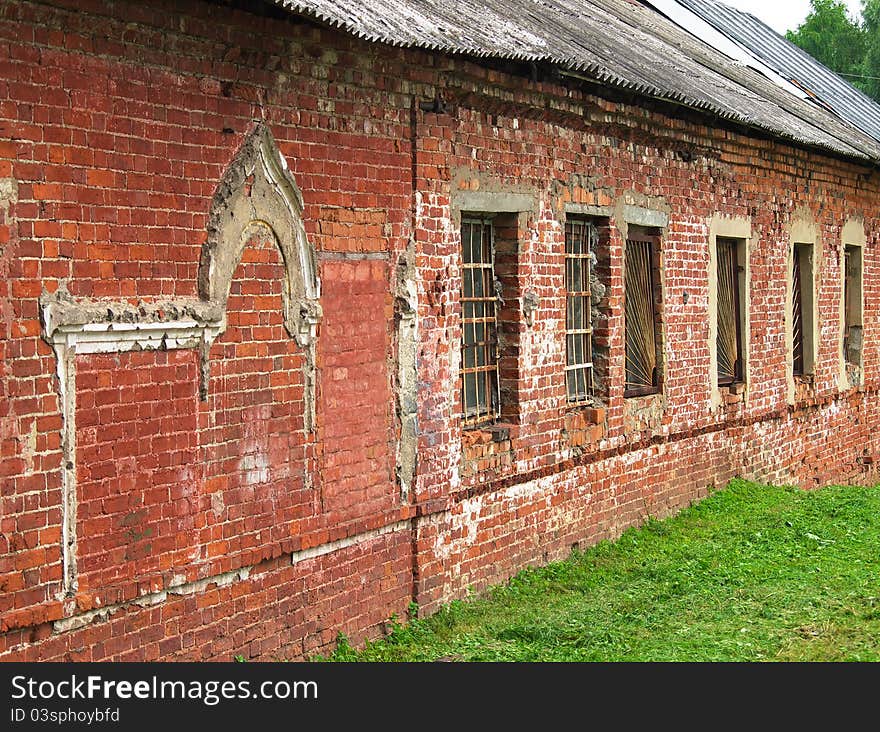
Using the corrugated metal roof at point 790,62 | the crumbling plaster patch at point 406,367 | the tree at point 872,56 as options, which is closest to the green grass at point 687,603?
the crumbling plaster patch at point 406,367

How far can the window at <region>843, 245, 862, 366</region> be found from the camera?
54.1 ft

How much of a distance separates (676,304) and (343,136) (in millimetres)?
5235

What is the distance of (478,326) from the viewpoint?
8.88m

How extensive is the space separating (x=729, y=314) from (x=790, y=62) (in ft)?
26.5

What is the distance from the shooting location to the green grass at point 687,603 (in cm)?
705

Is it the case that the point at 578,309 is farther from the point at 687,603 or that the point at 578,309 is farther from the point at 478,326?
the point at 687,603

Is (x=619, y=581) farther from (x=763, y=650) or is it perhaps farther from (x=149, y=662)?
(x=149, y=662)

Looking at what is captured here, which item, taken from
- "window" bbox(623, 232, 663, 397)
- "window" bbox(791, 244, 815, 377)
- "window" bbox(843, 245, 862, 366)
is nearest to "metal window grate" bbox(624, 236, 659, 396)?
"window" bbox(623, 232, 663, 397)

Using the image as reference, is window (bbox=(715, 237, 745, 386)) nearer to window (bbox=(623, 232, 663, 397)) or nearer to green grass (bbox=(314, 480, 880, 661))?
window (bbox=(623, 232, 663, 397))

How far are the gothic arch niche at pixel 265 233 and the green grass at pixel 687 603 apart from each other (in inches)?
67.1

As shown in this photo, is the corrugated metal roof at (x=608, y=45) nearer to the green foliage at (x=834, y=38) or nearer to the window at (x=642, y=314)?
the window at (x=642, y=314)

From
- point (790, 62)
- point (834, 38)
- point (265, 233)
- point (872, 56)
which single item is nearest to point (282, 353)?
point (265, 233)

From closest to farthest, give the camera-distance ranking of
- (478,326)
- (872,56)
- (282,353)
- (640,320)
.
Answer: (282,353), (478,326), (640,320), (872,56)

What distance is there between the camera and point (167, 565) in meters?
5.88
